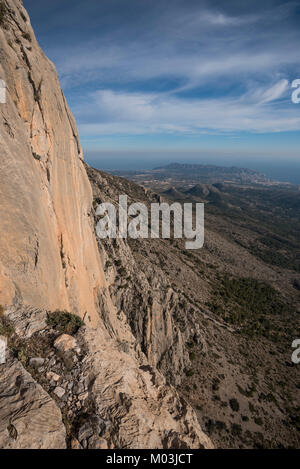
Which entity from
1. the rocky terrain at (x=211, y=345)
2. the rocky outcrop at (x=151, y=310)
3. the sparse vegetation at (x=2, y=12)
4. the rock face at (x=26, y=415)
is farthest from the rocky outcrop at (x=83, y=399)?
the rocky terrain at (x=211, y=345)

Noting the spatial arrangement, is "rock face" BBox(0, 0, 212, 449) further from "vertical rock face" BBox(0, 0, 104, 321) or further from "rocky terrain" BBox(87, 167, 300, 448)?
"rocky terrain" BBox(87, 167, 300, 448)

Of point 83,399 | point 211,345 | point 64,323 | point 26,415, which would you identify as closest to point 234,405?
point 211,345

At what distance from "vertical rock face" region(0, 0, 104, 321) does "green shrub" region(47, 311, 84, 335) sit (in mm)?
1172

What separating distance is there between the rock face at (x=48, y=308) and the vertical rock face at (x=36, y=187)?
2.2 inches

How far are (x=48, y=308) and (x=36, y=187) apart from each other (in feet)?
21.4

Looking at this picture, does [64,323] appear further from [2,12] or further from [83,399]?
[2,12]

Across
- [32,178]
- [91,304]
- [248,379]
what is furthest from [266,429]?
[32,178]

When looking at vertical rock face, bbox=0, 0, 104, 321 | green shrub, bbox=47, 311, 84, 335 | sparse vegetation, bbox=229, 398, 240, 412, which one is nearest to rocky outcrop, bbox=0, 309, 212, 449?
green shrub, bbox=47, 311, 84, 335

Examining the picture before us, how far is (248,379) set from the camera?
1505 inches

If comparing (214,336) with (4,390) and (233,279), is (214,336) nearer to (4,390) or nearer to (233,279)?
(233,279)

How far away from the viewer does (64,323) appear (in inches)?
391

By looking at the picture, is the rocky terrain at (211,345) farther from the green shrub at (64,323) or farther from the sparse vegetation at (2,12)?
the sparse vegetation at (2,12)

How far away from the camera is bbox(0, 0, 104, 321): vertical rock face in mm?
10281

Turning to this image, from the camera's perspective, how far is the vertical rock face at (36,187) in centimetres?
1028
